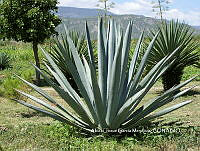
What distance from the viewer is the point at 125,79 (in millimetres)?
5152

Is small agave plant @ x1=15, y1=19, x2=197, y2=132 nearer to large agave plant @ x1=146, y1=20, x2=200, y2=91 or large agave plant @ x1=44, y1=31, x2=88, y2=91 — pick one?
large agave plant @ x1=44, y1=31, x2=88, y2=91

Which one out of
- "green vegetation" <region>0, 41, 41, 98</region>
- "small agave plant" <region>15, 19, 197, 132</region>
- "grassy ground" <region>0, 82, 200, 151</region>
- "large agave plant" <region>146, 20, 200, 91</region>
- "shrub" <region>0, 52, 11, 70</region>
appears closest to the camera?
"grassy ground" <region>0, 82, 200, 151</region>

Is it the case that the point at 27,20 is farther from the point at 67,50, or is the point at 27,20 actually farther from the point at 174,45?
the point at 174,45

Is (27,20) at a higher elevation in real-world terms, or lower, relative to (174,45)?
higher

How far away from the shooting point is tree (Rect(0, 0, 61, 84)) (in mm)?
15875

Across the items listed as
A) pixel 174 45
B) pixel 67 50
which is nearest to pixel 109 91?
pixel 67 50

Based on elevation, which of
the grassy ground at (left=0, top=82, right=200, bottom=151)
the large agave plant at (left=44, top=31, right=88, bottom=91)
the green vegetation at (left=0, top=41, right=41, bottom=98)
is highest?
the large agave plant at (left=44, top=31, right=88, bottom=91)

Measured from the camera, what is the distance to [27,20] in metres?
16.1

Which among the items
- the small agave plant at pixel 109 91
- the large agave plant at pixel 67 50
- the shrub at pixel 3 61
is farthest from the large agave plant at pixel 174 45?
the shrub at pixel 3 61

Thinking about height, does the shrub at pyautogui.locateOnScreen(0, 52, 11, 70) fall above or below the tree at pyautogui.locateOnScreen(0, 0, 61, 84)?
below

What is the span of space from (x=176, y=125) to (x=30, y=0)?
12.6 metres

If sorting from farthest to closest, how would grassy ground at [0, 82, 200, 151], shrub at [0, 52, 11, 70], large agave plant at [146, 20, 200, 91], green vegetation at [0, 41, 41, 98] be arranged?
1. shrub at [0, 52, 11, 70]
2. large agave plant at [146, 20, 200, 91]
3. green vegetation at [0, 41, 41, 98]
4. grassy ground at [0, 82, 200, 151]

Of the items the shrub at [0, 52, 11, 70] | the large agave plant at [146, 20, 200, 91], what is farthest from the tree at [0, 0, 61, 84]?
the large agave plant at [146, 20, 200, 91]

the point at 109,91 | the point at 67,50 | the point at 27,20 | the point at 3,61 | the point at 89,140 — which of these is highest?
the point at 27,20
